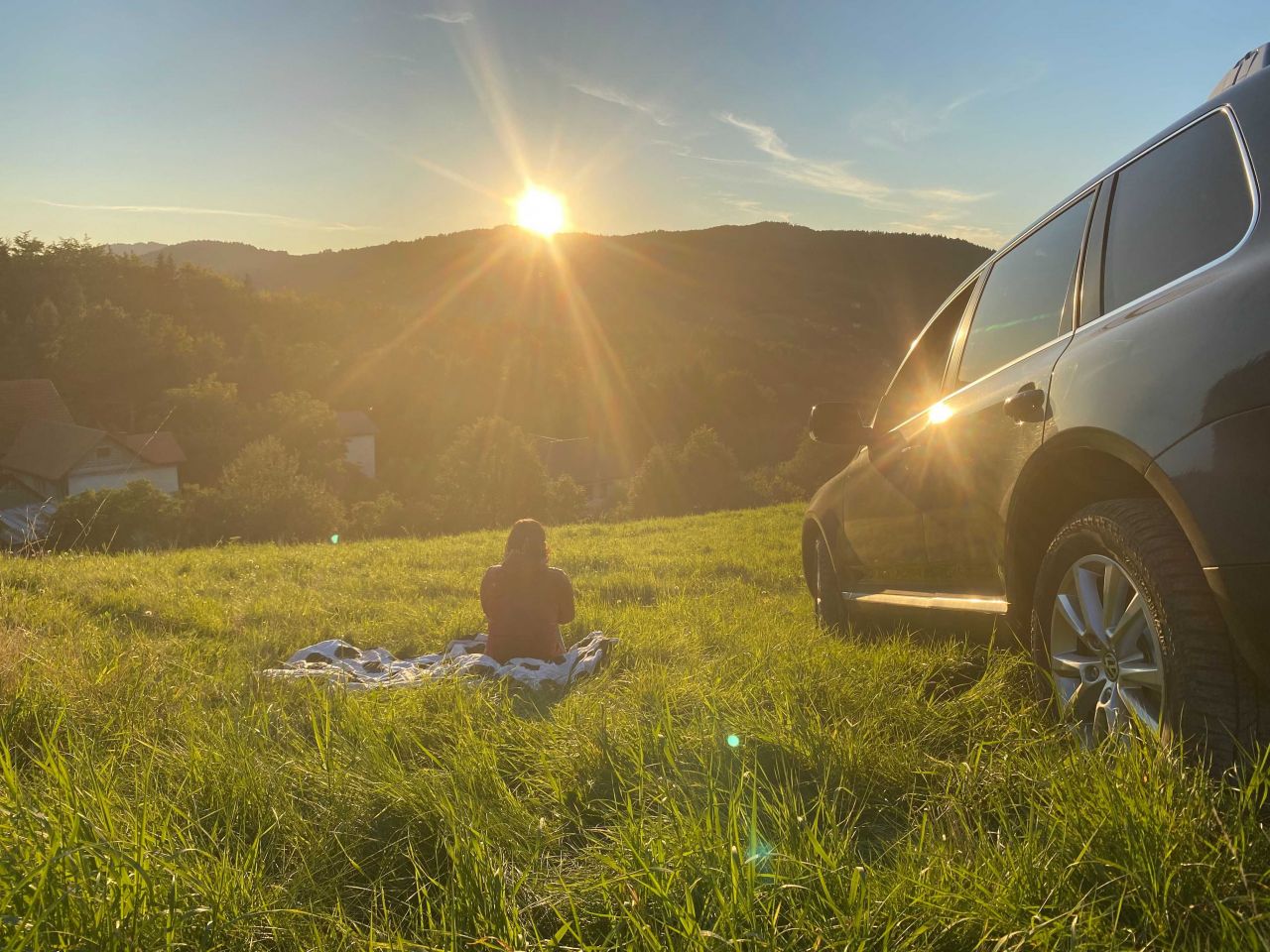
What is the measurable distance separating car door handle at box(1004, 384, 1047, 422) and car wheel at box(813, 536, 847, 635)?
8.28 feet

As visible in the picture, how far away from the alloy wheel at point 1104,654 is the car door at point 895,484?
4.20ft

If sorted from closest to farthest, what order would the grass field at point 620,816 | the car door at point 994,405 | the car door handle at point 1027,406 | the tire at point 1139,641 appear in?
the grass field at point 620,816 < the tire at point 1139,641 < the car door handle at point 1027,406 < the car door at point 994,405

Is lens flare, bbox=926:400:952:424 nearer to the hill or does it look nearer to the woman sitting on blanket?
the woman sitting on blanket

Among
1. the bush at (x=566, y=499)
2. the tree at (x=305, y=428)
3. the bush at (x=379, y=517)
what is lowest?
the bush at (x=379, y=517)

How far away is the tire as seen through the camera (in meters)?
1.95

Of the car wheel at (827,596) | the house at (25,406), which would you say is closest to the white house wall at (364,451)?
the house at (25,406)

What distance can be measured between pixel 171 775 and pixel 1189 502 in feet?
9.49

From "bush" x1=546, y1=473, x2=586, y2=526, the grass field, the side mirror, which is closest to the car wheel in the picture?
the grass field

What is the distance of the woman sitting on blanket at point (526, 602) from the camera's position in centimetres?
541

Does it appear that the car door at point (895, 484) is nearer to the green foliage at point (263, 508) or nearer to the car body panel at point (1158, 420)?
the car body panel at point (1158, 420)

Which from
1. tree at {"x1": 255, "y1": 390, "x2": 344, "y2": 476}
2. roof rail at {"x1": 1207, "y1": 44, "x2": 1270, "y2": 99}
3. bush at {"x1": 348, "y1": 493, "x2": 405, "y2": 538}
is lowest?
bush at {"x1": 348, "y1": 493, "x2": 405, "y2": 538}

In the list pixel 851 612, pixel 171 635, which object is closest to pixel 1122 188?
pixel 851 612

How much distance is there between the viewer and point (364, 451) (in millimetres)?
78125

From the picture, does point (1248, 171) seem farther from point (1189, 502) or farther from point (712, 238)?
point (712, 238)
